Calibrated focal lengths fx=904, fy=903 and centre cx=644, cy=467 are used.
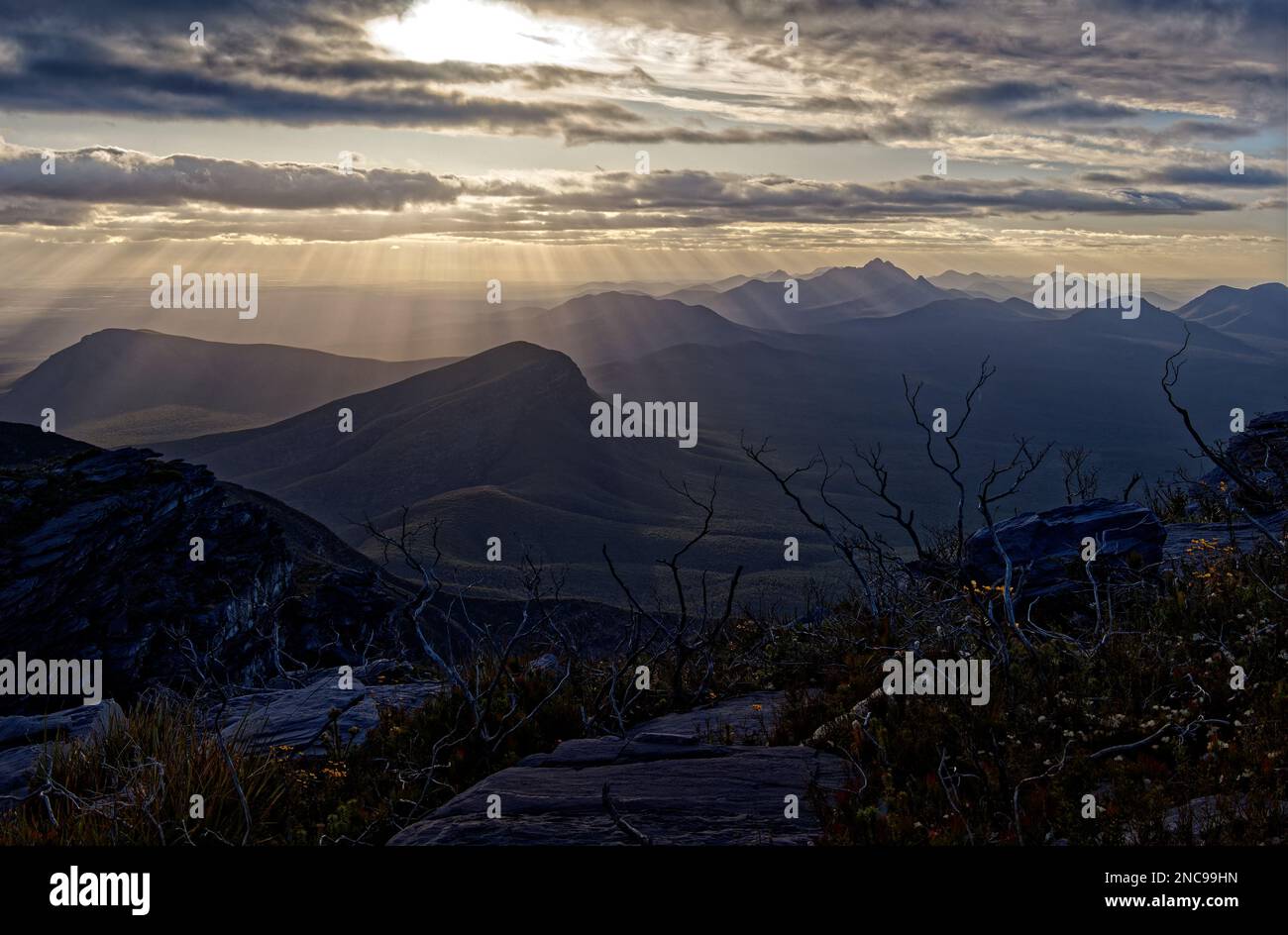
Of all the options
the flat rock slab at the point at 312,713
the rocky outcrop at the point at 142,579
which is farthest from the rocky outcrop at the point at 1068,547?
the rocky outcrop at the point at 142,579

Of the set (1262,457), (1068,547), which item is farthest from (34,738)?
(1262,457)

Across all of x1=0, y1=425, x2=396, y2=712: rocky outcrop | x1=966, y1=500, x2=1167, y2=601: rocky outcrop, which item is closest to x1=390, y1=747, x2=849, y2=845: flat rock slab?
x1=966, y1=500, x2=1167, y2=601: rocky outcrop

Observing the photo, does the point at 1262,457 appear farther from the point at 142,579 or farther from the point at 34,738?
the point at 142,579

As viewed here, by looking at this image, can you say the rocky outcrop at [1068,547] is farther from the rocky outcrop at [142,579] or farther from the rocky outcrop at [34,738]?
the rocky outcrop at [142,579]

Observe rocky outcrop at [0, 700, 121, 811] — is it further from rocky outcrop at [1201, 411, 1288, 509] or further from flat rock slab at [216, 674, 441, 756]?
A: rocky outcrop at [1201, 411, 1288, 509]

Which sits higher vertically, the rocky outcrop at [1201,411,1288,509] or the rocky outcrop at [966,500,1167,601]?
the rocky outcrop at [1201,411,1288,509]

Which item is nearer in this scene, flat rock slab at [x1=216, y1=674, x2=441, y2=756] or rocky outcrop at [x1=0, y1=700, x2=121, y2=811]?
rocky outcrop at [x1=0, y1=700, x2=121, y2=811]
